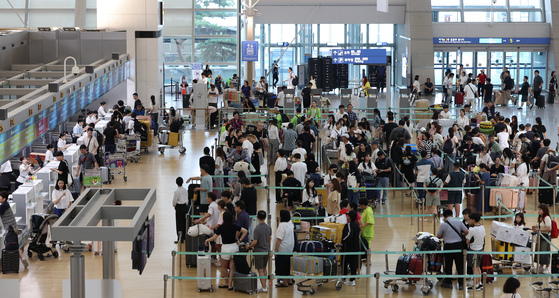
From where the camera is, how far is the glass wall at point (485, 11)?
3428cm

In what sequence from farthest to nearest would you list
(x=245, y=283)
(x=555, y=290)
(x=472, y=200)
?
(x=472, y=200)
(x=245, y=283)
(x=555, y=290)

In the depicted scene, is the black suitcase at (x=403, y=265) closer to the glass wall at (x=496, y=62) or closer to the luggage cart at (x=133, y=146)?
the luggage cart at (x=133, y=146)

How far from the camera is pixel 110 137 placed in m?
18.4

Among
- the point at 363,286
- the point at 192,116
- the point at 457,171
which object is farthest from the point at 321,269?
the point at 192,116

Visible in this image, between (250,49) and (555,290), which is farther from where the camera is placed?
(250,49)

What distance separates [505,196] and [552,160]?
2.03m

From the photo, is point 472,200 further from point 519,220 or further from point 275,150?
point 275,150

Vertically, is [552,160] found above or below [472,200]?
above

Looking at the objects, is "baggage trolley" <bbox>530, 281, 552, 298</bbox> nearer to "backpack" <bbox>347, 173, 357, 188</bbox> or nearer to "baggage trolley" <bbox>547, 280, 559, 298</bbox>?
"baggage trolley" <bbox>547, 280, 559, 298</bbox>

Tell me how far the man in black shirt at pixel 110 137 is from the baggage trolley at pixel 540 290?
12.4m

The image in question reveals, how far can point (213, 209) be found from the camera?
10.8 m

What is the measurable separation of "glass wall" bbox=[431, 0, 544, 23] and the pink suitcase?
73.0 feet

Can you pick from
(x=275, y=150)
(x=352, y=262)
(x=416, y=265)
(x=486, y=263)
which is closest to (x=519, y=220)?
(x=486, y=263)

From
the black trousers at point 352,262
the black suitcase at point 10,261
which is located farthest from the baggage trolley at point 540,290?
the black suitcase at point 10,261
